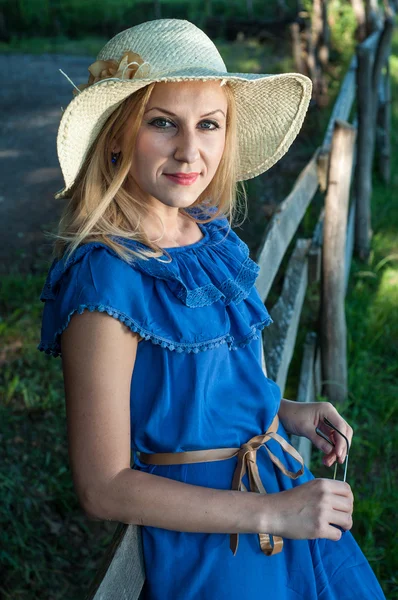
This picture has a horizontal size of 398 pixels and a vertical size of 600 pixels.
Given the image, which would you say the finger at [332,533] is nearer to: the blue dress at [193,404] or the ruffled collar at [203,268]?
the blue dress at [193,404]

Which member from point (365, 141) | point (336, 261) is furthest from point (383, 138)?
point (336, 261)

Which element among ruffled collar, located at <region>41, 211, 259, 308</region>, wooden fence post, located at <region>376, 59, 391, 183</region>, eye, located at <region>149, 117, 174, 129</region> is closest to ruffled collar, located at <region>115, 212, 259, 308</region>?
ruffled collar, located at <region>41, 211, 259, 308</region>

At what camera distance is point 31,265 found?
495cm

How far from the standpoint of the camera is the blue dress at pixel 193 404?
133cm

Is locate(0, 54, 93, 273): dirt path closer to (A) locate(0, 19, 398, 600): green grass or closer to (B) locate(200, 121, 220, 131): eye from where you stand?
(A) locate(0, 19, 398, 600): green grass

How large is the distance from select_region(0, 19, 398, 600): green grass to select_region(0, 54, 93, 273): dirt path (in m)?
0.68

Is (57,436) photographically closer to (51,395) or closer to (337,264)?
(51,395)

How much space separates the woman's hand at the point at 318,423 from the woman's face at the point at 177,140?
1.96ft

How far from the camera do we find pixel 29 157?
7750 millimetres

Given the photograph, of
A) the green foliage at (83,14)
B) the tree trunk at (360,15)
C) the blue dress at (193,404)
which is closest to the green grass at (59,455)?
the blue dress at (193,404)

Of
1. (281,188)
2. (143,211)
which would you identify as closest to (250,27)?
(281,188)

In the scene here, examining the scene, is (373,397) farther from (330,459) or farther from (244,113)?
(244,113)

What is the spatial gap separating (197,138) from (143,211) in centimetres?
19

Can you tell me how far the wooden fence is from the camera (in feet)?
4.26
